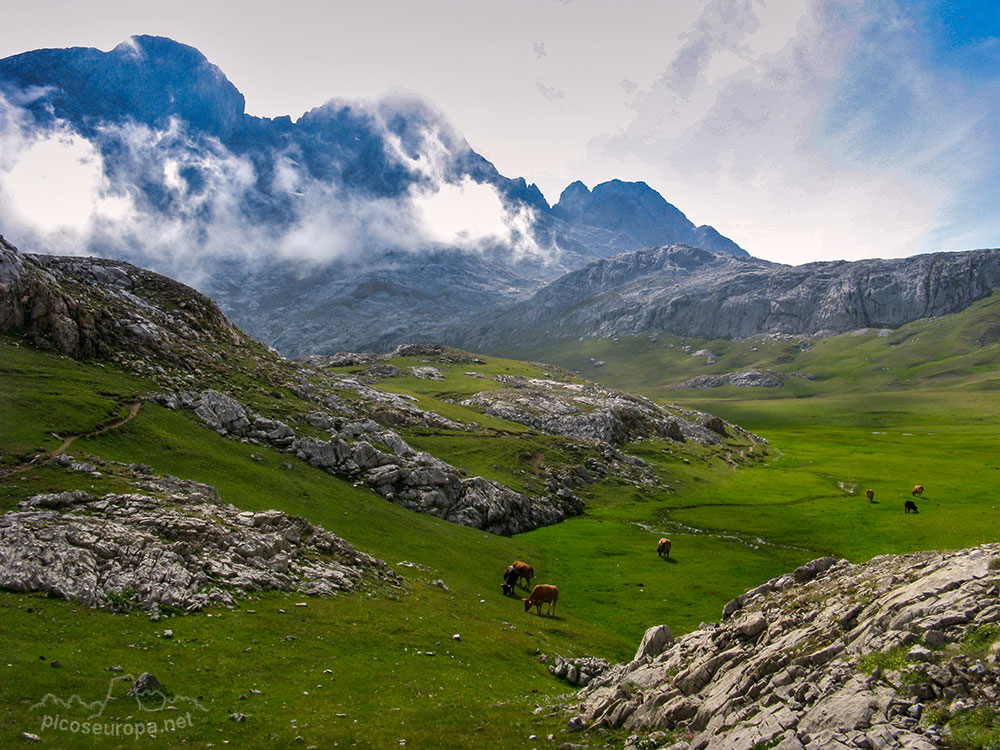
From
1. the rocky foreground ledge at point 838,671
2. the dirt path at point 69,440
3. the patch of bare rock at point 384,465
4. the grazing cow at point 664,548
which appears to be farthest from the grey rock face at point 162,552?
the grazing cow at point 664,548

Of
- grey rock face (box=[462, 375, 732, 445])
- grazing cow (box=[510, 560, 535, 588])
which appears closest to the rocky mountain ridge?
grazing cow (box=[510, 560, 535, 588])

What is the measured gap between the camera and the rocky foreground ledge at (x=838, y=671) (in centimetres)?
1385

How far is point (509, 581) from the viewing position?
153 ft

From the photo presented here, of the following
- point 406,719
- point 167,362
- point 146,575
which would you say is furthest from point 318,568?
point 167,362

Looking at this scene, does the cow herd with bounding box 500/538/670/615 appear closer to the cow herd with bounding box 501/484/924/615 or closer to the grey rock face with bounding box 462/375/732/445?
the cow herd with bounding box 501/484/924/615

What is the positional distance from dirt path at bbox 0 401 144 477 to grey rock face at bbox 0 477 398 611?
256 inches

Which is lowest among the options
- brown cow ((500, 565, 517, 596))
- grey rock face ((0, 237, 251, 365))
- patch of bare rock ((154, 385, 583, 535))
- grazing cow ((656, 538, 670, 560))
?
grazing cow ((656, 538, 670, 560))

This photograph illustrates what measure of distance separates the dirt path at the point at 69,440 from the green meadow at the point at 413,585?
0.55 meters

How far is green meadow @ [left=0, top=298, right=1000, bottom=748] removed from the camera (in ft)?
68.5

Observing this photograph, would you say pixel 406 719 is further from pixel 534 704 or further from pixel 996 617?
pixel 996 617

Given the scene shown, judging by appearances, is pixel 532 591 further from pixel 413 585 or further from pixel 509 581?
pixel 413 585

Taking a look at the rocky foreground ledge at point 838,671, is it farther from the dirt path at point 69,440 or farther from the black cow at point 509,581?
the dirt path at point 69,440

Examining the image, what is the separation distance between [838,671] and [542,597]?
91.6 ft

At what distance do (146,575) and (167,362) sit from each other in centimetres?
4828
